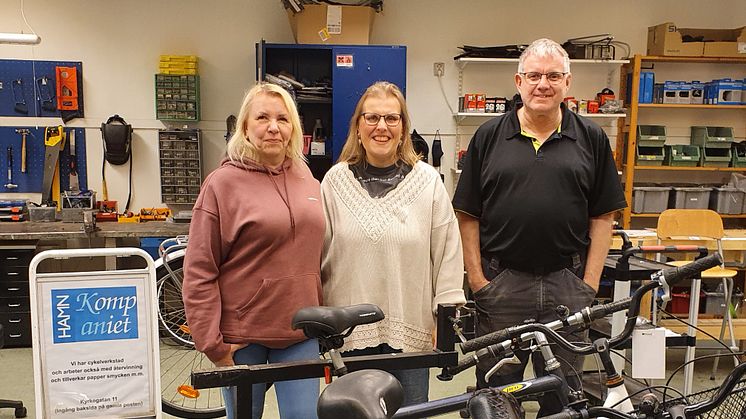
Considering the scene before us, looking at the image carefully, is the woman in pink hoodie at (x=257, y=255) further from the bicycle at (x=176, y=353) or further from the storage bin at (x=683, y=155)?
the storage bin at (x=683, y=155)

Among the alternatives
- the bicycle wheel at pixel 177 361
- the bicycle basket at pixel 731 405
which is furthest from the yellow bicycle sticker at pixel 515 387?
the bicycle wheel at pixel 177 361

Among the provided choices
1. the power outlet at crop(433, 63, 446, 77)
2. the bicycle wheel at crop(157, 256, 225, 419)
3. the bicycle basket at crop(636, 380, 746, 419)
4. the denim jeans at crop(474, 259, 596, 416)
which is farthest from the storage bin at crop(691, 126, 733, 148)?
the bicycle wheel at crop(157, 256, 225, 419)

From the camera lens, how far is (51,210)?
464 centimetres

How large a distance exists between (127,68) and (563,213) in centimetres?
435

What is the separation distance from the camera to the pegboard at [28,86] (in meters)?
4.95

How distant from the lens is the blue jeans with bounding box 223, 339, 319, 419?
179cm

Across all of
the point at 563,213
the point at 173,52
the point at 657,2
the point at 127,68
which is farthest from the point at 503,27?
the point at 563,213

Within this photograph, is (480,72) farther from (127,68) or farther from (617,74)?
(127,68)

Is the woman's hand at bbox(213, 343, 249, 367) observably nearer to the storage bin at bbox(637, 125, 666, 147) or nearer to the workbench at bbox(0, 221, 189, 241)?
the workbench at bbox(0, 221, 189, 241)

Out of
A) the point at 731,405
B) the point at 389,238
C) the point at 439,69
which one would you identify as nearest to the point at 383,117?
the point at 389,238

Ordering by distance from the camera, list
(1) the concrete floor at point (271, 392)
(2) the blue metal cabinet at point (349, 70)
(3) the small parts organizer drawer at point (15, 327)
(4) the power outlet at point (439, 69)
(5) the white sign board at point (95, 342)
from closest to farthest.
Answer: (5) the white sign board at point (95, 342)
(1) the concrete floor at point (271, 392)
(3) the small parts organizer drawer at point (15, 327)
(2) the blue metal cabinet at point (349, 70)
(4) the power outlet at point (439, 69)

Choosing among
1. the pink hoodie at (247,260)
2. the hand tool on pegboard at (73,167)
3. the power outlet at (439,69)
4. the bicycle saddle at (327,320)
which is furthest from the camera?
the power outlet at (439,69)

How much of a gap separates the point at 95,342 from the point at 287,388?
1.10 m

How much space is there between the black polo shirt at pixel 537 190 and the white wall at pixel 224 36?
3.36 meters
